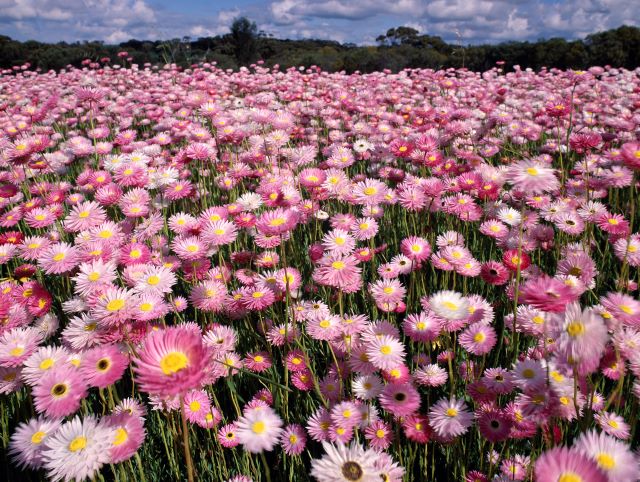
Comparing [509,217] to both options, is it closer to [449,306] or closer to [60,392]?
[449,306]

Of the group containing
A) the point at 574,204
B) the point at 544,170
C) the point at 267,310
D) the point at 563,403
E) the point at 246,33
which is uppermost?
the point at 246,33

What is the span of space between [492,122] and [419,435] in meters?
3.53

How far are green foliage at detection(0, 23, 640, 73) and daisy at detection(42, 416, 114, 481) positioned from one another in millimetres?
12209

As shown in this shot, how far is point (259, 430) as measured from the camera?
124 cm

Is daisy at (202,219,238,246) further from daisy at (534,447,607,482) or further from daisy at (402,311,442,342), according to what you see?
daisy at (534,447,607,482)

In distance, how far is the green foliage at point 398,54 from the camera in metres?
14.5

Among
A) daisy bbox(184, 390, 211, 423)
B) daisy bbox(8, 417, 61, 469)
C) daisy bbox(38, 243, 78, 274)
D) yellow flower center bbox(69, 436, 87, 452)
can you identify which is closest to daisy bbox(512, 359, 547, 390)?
→ daisy bbox(184, 390, 211, 423)

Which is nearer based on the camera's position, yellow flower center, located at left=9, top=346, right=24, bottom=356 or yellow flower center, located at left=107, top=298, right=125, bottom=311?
yellow flower center, located at left=107, top=298, right=125, bottom=311

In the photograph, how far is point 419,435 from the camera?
1.36 m

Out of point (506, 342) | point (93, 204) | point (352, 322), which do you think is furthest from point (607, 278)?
point (93, 204)

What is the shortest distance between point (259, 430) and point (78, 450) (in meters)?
0.47

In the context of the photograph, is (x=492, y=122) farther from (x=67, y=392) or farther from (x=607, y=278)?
(x=67, y=392)

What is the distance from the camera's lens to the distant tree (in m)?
17.8

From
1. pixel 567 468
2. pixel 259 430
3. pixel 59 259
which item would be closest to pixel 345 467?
pixel 259 430
